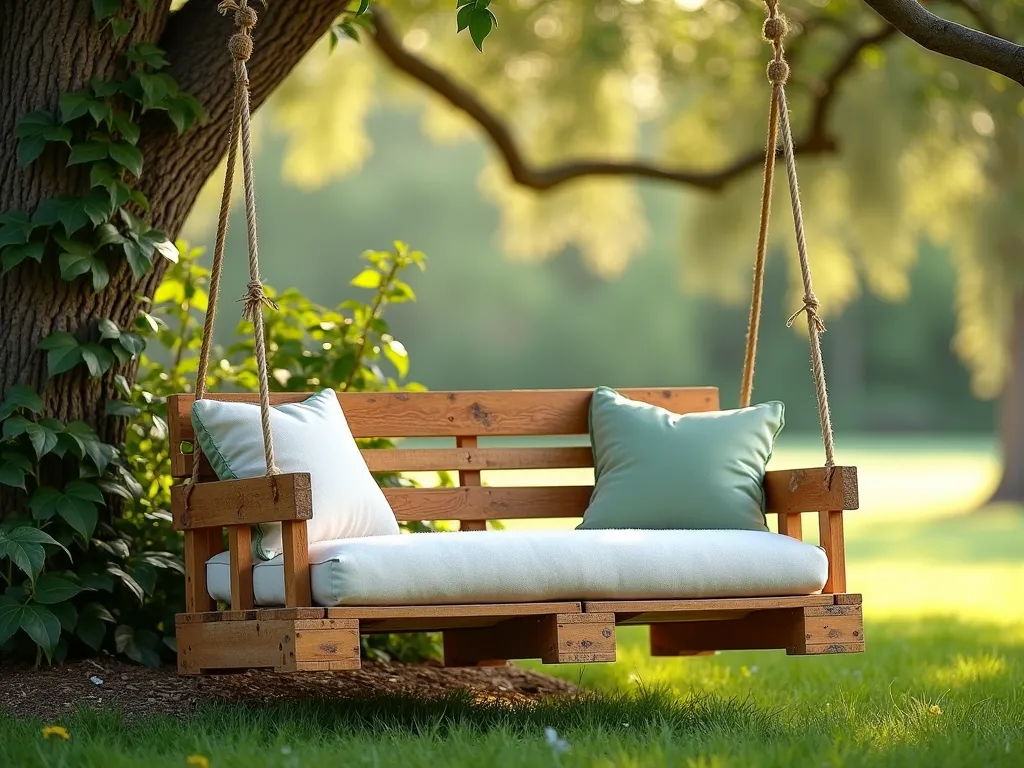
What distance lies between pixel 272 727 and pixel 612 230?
8.09 m

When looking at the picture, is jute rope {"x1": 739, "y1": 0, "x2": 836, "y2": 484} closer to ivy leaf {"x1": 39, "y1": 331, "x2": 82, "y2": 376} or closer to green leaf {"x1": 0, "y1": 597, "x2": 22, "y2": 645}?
Answer: ivy leaf {"x1": 39, "y1": 331, "x2": 82, "y2": 376}

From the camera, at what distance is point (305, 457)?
3195 mm

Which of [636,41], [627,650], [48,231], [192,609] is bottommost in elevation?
[627,650]

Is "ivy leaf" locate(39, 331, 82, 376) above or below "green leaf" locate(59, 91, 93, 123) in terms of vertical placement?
below

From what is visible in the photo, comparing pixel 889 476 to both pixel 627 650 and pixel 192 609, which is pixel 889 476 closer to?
pixel 627 650

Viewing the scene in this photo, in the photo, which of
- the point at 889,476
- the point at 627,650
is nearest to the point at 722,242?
the point at 627,650

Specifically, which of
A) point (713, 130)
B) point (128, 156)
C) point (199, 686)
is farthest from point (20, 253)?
point (713, 130)

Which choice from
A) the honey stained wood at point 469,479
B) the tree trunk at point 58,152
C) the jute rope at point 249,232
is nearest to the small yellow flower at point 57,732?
the jute rope at point 249,232

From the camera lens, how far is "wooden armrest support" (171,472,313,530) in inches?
109

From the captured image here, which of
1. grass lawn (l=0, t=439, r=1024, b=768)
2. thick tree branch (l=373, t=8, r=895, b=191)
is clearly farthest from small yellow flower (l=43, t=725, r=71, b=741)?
thick tree branch (l=373, t=8, r=895, b=191)

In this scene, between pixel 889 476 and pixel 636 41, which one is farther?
pixel 889 476

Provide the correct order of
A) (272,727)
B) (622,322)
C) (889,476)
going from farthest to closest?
(622,322) < (889,476) < (272,727)

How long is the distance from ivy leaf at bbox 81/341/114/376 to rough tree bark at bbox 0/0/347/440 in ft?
0.27

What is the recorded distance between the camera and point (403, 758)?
8.17 ft
